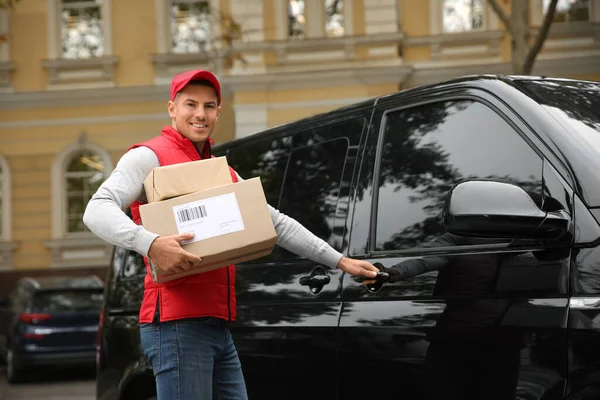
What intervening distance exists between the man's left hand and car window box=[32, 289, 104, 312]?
1128 centimetres

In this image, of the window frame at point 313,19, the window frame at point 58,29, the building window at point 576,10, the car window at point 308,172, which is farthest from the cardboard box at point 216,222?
the window frame at point 58,29

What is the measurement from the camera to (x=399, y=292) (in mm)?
3488

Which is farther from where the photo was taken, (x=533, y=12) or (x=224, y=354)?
(x=533, y=12)

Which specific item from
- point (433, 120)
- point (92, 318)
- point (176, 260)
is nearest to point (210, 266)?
point (176, 260)

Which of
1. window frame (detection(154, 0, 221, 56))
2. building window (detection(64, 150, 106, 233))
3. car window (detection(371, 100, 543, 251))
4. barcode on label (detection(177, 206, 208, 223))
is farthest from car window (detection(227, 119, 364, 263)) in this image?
building window (detection(64, 150, 106, 233))

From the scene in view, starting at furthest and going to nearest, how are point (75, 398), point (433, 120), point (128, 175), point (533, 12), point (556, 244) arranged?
point (533, 12)
point (75, 398)
point (433, 120)
point (128, 175)
point (556, 244)

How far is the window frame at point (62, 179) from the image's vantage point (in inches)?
985

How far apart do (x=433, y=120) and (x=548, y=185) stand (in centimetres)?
68

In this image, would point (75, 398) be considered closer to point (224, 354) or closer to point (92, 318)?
point (92, 318)

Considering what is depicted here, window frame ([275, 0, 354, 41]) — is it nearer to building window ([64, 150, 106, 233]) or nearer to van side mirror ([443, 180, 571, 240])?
building window ([64, 150, 106, 233])

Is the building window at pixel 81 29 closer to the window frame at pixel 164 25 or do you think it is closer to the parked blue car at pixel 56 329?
the window frame at pixel 164 25

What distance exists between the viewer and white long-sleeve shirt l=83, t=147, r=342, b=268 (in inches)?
127

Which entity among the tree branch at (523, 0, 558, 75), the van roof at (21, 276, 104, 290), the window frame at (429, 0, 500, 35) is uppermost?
the window frame at (429, 0, 500, 35)

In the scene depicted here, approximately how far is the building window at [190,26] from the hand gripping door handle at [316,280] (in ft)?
69.1
